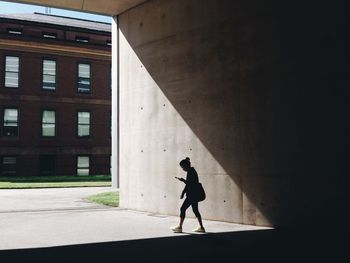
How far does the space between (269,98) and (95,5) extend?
7510 mm

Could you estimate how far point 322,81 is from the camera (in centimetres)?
927

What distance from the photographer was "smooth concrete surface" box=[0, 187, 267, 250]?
347 inches

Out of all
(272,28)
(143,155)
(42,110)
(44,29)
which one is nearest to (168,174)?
(143,155)

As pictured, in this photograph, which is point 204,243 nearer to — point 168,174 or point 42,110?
point 168,174

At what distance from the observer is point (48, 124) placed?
119 ft

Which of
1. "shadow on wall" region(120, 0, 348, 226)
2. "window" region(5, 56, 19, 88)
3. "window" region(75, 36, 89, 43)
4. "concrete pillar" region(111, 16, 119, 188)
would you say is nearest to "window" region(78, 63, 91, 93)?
"window" region(75, 36, 89, 43)

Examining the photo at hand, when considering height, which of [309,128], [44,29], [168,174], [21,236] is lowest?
[21,236]

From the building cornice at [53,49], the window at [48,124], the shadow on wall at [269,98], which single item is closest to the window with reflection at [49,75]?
the building cornice at [53,49]

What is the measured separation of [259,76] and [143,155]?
4973 millimetres

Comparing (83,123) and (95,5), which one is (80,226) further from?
(83,123)

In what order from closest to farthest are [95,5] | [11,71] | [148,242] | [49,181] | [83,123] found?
[148,242]
[95,5]
[49,181]
[11,71]
[83,123]

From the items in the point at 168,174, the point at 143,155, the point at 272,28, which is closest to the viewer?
the point at 272,28

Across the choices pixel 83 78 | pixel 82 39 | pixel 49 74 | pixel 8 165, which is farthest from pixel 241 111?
pixel 82 39

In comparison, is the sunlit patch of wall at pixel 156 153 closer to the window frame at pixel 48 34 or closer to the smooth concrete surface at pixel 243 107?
the smooth concrete surface at pixel 243 107
